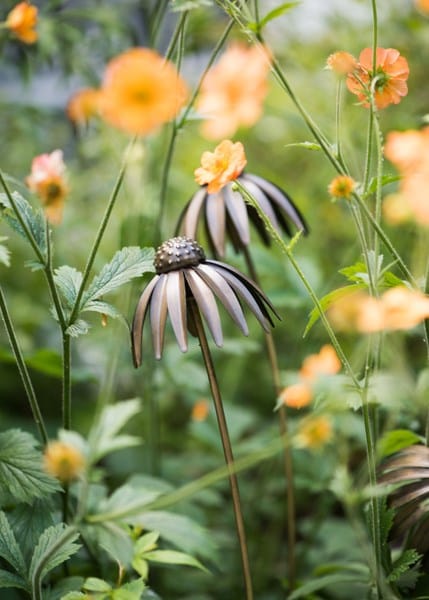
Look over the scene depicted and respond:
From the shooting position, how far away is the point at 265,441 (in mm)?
1468

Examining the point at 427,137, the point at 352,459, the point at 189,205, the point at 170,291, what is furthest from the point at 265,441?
the point at 427,137

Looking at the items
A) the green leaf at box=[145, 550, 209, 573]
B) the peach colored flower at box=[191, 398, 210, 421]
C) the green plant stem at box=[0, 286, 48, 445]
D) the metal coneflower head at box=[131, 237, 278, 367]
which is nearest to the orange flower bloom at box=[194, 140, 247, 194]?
the metal coneflower head at box=[131, 237, 278, 367]

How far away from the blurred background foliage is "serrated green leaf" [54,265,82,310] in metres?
0.18

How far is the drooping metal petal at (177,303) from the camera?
729 millimetres

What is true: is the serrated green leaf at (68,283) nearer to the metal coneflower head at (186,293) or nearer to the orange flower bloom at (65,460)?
the metal coneflower head at (186,293)

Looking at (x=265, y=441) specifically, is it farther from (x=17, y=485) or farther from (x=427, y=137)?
(x=427, y=137)

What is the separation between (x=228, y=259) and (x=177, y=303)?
0.82 metres

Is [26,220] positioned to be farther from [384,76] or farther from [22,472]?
[384,76]

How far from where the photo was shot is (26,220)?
86cm

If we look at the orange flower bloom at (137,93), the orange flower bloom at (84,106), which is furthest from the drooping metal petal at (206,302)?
the orange flower bloom at (84,106)

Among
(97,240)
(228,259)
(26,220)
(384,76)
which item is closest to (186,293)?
(97,240)

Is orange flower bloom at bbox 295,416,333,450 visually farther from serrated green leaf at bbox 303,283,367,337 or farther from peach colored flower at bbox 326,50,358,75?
peach colored flower at bbox 326,50,358,75

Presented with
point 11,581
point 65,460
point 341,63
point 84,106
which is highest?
point 84,106

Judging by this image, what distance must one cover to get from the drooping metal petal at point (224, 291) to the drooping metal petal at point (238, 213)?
0.16m
